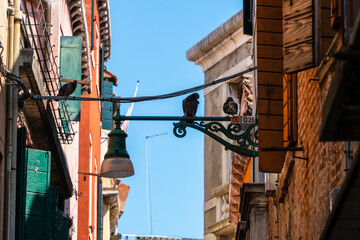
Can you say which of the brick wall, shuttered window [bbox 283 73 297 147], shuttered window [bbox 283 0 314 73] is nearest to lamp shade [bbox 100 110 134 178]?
the brick wall

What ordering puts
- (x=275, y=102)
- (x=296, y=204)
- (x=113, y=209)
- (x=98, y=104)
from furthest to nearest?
(x=113, y=209) → (x=98, y=104) → (x=275, y=102) → (x=296, y=204)

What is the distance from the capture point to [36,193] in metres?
14.4

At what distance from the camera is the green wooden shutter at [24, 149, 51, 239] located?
14.1 m

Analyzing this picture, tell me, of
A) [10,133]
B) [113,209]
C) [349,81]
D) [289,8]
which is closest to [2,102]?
[10,133]

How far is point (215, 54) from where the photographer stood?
31.0 metres

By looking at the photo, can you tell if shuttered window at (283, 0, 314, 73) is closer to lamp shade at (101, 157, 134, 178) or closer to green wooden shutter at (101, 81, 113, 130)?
lamp shade at (101, 157, 134, 178)

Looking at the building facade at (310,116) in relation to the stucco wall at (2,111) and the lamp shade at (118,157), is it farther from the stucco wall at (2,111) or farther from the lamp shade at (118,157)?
the stucco wall at (2,111)

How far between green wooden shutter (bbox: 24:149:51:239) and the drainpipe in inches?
53.9

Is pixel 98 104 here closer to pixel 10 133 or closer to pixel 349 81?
pixel 10 133

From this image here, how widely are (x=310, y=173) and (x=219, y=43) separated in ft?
70.3

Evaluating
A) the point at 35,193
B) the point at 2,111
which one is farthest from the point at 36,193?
the point at 2,111

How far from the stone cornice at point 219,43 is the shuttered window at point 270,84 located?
53.6ft

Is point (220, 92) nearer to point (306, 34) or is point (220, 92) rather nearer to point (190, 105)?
point (190, 105)

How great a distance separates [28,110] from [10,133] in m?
3.25
